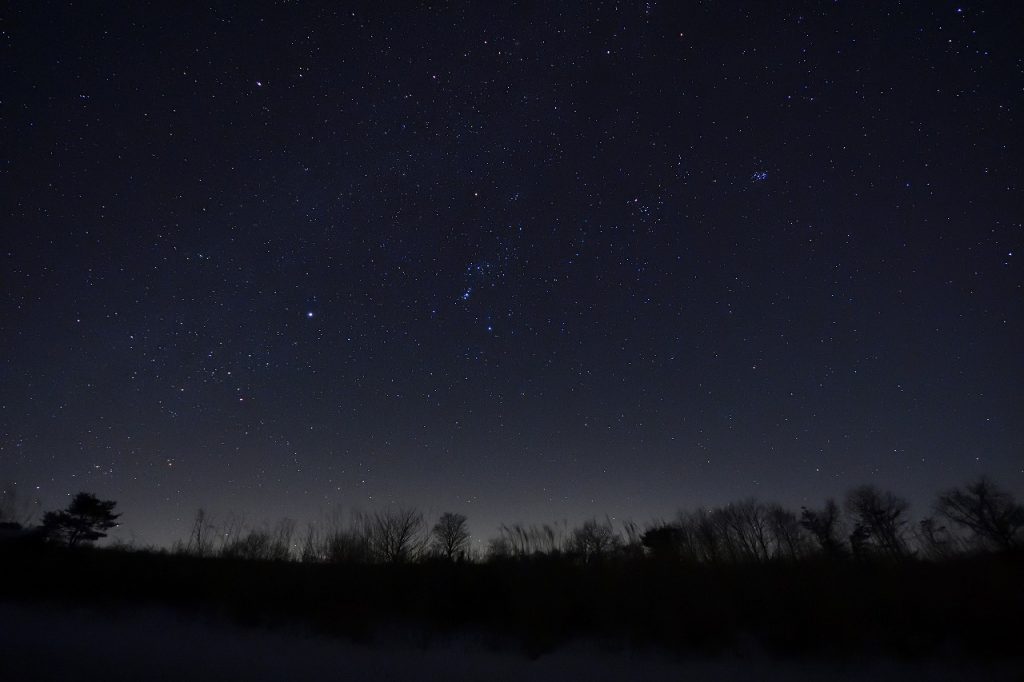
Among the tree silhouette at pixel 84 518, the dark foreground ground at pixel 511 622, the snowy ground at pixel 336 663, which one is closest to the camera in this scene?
the snowy ground at pixel 336 663

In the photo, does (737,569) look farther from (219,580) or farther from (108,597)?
(108,597)

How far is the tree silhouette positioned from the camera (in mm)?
28422

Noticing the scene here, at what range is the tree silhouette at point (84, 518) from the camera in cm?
2842

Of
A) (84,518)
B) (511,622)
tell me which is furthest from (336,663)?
(84,518)

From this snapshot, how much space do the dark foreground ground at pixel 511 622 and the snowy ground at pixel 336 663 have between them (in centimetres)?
4

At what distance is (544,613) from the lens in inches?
456

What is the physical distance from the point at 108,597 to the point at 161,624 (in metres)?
2.25

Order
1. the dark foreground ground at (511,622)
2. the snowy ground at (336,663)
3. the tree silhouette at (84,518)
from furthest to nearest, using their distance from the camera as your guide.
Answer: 1. the tree silhouette at (84,518)
2. the dark foreground ground at (511,622)
3. the snowy ground at (336,663)

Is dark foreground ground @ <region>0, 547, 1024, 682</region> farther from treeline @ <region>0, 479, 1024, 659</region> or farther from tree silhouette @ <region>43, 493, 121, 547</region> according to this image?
tree silhouette @ <region>43, 493, 121, 547</region>

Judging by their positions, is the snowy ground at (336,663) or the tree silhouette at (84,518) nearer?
the snowy ground at (336,663)

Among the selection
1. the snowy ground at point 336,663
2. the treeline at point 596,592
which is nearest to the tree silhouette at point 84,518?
the treeline at point 596,592

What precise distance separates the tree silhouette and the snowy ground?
907 inches

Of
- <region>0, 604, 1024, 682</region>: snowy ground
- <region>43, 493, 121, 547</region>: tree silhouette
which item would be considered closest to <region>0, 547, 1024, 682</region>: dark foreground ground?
<region>0, 604, 1024, 682</region>: snowy ground

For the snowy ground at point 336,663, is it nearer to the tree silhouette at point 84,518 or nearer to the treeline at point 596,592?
the treeline at point 596,592
